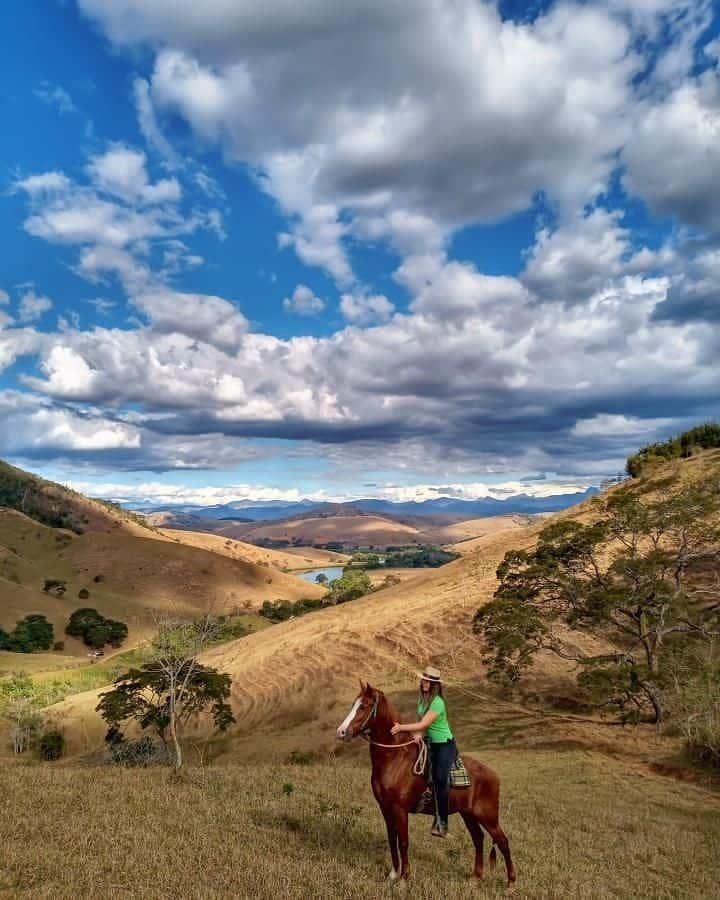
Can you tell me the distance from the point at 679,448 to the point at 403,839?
7801 cm

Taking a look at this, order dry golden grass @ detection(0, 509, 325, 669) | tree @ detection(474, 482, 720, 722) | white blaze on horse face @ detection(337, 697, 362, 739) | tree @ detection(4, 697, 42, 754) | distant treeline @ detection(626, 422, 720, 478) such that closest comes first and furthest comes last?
white blaze on horse face @ detection(337, 697, 362, 739), tree @ detection(474, 482, 720, 722), tree @ detection(4, 697, 42, 754), distant treeline @ detection(626, 422, 720, 478), dry golden grass @ detection(0, 509, 325, 669)

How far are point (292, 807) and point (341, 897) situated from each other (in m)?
5.07

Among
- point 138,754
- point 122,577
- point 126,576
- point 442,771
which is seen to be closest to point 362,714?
point 442,771

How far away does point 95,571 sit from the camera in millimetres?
135750

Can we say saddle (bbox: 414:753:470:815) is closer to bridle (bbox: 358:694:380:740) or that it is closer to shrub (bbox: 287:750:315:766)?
bridle (bbox: 358:694:380:740)

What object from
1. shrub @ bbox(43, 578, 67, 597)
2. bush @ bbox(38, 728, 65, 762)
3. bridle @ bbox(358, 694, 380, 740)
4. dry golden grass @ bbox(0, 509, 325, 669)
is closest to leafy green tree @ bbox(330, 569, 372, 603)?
dry golden grass @ bbox(0, 509, 325, 669)

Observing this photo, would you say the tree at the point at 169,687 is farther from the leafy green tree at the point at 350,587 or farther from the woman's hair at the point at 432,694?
the leafy green tree at the point at 350,587

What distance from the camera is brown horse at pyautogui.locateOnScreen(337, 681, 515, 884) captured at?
8.47 metres

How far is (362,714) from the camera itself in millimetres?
8516

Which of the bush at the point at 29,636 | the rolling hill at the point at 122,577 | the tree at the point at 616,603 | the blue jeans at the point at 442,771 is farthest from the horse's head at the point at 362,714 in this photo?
the rolling hill at the point at 122,577

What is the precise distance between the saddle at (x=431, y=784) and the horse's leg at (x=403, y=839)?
0.25 m

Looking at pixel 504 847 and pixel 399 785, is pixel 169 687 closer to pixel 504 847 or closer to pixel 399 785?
pixel 399 785

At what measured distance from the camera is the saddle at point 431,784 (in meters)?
8.66

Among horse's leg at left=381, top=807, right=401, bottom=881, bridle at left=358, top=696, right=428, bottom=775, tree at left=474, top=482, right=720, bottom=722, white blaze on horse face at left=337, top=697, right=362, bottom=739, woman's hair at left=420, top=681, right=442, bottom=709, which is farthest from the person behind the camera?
tree at left=474, top=482, right=720, bottom=722
